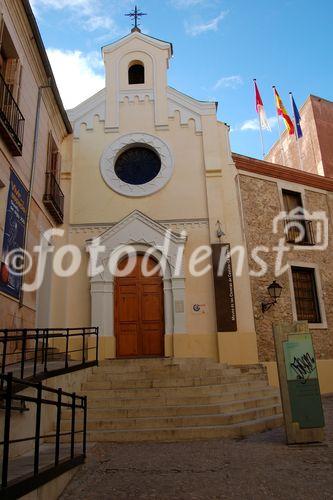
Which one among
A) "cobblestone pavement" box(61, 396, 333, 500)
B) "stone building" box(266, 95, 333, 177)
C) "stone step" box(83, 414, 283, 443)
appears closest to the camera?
"cobblestone pavement" box(61, 396, 333, 500)

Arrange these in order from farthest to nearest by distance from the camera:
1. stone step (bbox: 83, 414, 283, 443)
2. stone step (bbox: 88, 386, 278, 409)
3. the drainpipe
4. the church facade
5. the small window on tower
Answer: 1. the small window on tower
2. the church facade
3. the drainpipe
4. stone step (bbox: 88, 386, 278, 409)
5. stone step (bbox: 83, 414, 283, 443)

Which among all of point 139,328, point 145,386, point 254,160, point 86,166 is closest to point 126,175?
point 86,166

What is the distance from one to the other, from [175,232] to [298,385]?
6743 millimetres

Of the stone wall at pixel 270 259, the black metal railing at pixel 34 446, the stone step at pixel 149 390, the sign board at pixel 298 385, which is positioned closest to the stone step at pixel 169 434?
the black metal railing at pixel 34 446

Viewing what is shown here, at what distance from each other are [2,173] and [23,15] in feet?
13.3

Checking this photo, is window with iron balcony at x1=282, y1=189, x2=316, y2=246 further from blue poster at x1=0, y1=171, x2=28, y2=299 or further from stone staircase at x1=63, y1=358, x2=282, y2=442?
blue poster at x1=0, y1=171, x2=28, y2=299

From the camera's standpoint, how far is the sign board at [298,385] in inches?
235

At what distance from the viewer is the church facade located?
11383mm

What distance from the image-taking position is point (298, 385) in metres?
6.14

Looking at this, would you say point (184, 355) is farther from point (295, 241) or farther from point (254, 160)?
point (254, 160)

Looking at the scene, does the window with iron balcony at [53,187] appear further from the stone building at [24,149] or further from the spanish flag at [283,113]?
the spanish flag at [283,113]

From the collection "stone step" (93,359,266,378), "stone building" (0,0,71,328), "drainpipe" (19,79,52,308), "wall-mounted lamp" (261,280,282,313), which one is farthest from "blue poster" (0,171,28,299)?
"wall-mounted lamp" (261,280,282,313)

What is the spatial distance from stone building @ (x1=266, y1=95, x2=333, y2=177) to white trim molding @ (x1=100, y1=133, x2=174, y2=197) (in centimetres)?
915

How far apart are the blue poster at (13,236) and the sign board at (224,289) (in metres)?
5.35
